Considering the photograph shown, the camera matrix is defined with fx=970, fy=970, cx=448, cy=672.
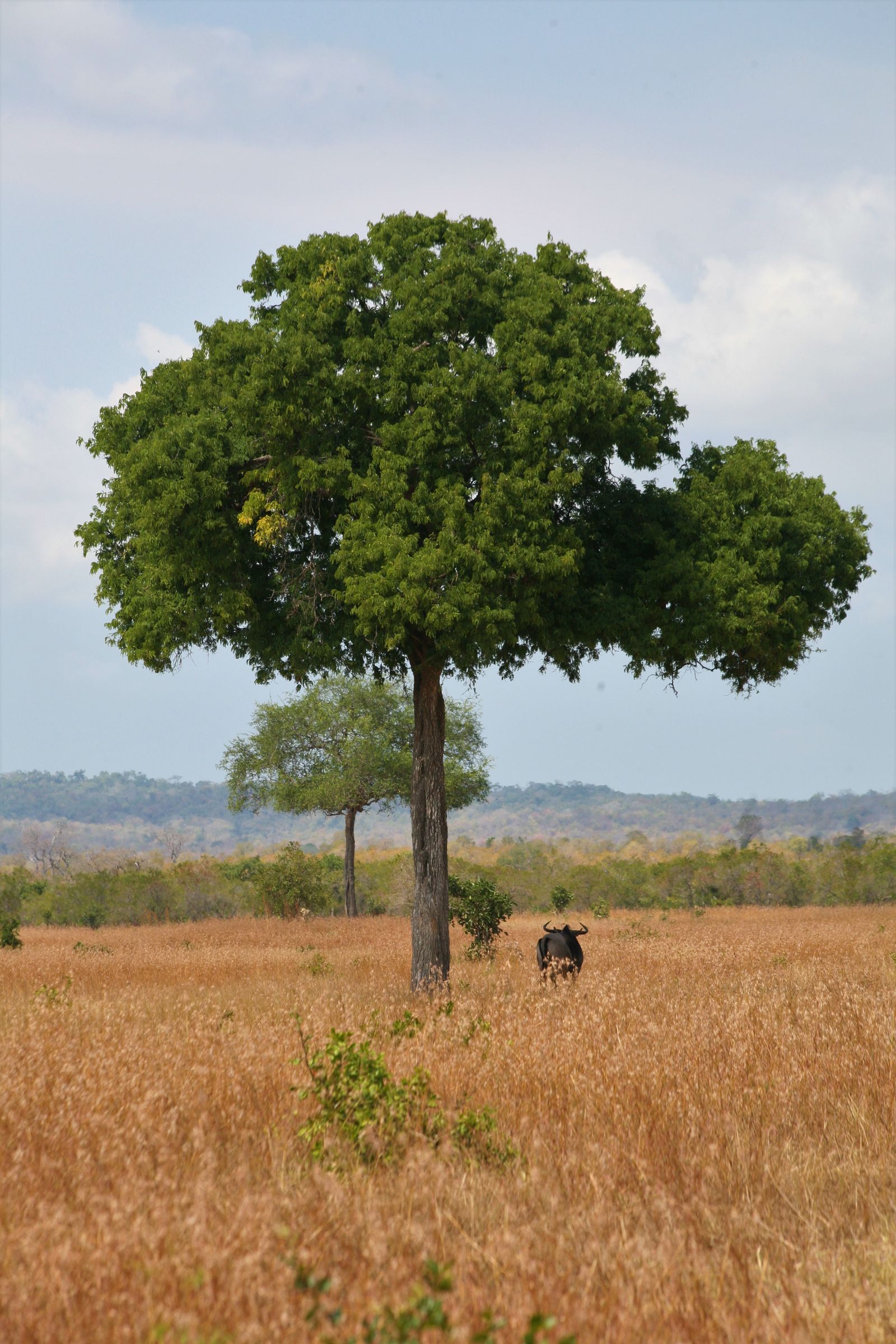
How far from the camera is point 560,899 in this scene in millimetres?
37875

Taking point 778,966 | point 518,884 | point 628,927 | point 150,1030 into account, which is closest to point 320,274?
point 150,1030

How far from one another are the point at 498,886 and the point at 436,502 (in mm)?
36152

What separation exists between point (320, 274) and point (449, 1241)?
13.0m

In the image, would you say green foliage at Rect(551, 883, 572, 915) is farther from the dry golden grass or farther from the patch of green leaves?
the dry golden grass

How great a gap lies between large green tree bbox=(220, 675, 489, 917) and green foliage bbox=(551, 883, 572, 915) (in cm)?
482

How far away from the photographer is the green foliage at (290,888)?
122 ft

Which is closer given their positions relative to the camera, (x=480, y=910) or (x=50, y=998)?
(x=50, y=998)

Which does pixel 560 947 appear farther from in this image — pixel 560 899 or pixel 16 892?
pixel 16 892

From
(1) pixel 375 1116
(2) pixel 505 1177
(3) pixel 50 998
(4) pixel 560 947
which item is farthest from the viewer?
(4) pixel 560 947

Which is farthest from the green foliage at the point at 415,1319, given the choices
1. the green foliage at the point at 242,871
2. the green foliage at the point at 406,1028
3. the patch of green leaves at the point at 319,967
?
the green foliage at the point at 242,871

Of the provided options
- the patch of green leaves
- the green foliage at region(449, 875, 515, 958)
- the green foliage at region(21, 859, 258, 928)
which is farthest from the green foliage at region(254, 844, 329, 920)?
the patch of green leaves

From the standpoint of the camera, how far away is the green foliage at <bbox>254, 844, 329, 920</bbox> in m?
37.2

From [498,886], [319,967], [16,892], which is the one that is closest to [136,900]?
[16,892]

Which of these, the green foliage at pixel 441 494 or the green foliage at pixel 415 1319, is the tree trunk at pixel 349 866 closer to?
the green foliage at pixel 441 494
